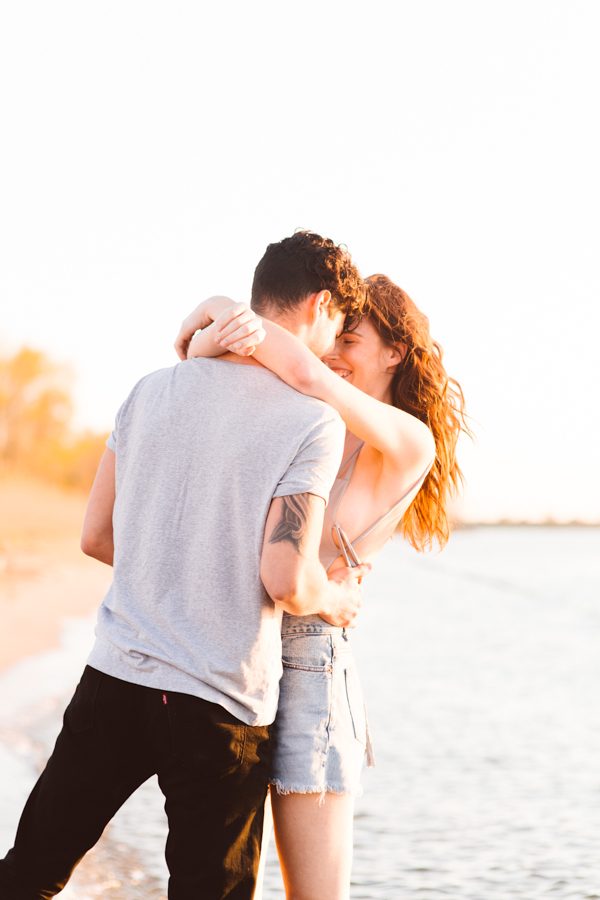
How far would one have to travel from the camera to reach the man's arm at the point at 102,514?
239 centimetres

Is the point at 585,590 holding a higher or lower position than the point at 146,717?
lower

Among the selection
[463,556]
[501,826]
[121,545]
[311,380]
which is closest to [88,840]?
[121,545]

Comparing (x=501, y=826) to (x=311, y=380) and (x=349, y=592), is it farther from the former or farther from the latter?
Answer: (x=311, y=380)

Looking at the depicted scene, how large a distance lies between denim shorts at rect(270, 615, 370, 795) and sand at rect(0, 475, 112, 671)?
6.75 m

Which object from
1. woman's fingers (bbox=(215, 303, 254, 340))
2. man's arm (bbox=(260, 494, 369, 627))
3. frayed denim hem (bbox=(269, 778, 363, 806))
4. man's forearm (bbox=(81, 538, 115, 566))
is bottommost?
frayed denim hem (bbox=(269, 778, 363, 806))

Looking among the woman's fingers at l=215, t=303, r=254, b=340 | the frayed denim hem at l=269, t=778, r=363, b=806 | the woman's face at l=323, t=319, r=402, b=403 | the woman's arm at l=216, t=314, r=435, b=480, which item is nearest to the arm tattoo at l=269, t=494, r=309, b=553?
the woman's arm at l=216, t=314, r=435, b=480

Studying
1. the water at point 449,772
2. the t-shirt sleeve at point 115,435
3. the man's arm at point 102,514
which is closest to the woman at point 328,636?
the t-shirt sleeve at point 115,435

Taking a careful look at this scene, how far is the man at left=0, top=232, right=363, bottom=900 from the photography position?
2109 mm

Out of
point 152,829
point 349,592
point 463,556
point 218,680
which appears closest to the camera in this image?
point 218,680

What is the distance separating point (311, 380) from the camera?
225cm

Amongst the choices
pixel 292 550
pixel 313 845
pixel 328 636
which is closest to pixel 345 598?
pixel 328 636

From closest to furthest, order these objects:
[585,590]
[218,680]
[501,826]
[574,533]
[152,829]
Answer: [218,680], [152,829], [501,826], [585,590], [574,533]

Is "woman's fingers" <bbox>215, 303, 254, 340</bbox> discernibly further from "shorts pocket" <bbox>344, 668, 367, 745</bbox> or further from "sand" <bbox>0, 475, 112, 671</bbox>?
"sand" <bbox>0, 475, 112, 671</bbox>

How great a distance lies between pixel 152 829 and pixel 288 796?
9.38ft
